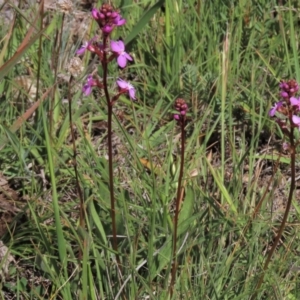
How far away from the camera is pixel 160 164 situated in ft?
7.91

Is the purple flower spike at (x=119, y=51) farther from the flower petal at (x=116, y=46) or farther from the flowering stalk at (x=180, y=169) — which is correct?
the flowering stalk at (x=180, y=169)

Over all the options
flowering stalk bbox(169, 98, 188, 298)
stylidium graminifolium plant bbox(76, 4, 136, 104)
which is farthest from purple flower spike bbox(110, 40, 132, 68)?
flowering stalk bbox(169, 98, 188, 298)

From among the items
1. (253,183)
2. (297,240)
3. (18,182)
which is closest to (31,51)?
(18,182)

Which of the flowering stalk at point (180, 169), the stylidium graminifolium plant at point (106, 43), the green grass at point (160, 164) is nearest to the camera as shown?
the stylidium graminifolium plant at point (106, 43)

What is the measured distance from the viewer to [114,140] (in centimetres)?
266

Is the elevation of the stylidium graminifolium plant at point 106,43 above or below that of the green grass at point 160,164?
above

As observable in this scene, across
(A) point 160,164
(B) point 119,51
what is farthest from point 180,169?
(A) point 160,164

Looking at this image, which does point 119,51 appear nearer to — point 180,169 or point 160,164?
point 180,169

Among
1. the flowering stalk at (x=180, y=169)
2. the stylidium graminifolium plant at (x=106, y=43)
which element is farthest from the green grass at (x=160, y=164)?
the stylidium graminifolium plant at (x=106, y=43)

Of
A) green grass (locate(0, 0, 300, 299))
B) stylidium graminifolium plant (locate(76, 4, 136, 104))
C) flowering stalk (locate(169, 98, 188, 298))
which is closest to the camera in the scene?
stylidium graminifolium plant (locate(76, 4, 136, 104))

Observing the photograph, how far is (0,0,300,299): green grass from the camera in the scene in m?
1.90

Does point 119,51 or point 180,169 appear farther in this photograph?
point 180,169

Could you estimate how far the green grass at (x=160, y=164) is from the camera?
74.8 inches

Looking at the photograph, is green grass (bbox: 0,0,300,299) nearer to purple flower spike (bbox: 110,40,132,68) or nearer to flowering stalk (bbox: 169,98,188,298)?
flowering stalk (bbox: 169,98,188,298)
